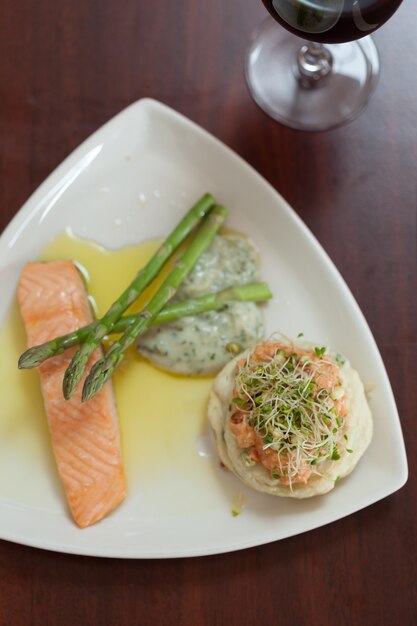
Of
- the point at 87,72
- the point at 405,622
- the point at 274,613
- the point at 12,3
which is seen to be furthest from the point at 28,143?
the point at 405,622

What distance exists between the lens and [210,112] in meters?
3.67

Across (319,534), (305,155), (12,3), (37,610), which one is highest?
(12,3)

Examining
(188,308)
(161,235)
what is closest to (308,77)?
(161,235)

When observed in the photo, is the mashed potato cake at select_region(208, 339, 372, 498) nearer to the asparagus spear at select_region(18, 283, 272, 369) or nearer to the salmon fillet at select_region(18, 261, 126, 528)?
the asparagus spear at select_region(18, 283, 272, 369)

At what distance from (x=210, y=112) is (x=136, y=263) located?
81cm

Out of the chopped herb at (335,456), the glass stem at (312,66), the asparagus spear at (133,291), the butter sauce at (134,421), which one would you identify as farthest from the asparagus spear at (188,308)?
the glass stem at (312,66)

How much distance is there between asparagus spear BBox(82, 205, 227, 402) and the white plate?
127mm

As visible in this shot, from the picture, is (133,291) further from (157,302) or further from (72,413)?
(72,413)

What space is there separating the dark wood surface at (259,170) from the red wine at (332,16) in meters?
0.77

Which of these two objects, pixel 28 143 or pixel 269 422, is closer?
pixel 269 422

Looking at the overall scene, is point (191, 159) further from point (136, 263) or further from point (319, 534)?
point (319, 534)

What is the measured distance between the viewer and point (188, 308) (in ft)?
11.0

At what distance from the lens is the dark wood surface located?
3.16 metres

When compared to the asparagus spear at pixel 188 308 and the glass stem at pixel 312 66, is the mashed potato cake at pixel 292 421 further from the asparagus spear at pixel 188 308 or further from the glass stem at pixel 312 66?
the glass stem at pixel 312 66
